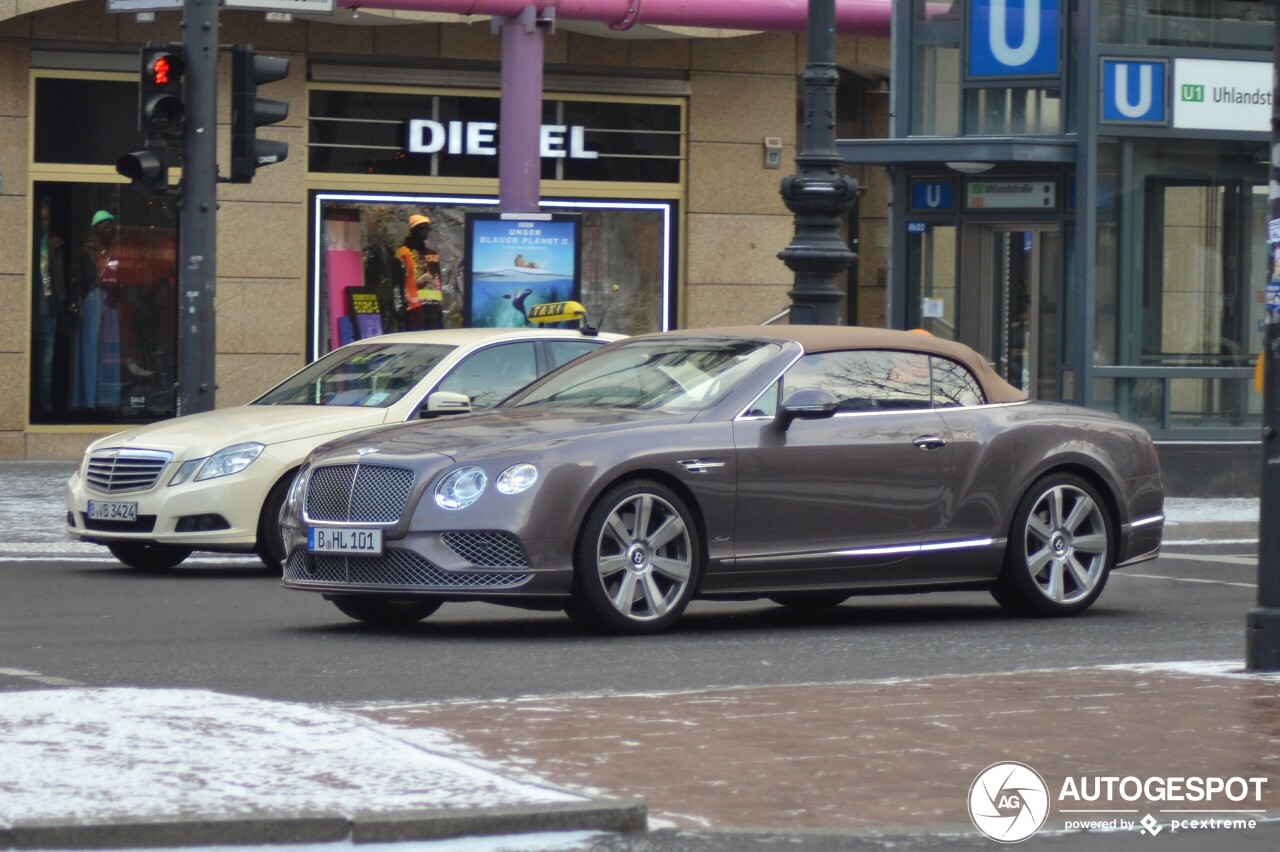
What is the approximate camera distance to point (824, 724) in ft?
23.4

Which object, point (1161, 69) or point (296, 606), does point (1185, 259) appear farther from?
point (296, 606)

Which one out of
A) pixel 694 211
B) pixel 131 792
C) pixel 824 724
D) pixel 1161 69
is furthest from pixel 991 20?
pixel 131 792

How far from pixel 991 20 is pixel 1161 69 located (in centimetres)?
163

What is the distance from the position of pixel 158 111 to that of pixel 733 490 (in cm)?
671

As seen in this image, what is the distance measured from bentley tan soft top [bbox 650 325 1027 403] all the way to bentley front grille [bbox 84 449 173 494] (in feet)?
11.4

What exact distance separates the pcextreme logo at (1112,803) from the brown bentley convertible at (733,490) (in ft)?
11.7

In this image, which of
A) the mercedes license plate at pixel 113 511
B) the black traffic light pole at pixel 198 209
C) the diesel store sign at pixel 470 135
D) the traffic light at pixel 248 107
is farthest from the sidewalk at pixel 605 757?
the diesel store sign at pixel 470 135

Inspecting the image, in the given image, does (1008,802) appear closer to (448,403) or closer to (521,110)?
(448,403)

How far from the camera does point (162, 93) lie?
50.0 feet

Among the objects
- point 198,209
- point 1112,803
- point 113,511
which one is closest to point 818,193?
point 198,209

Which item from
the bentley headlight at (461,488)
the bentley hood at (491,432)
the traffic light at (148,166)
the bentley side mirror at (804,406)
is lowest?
the bentley headlight at (461,488)

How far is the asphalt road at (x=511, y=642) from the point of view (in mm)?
8414

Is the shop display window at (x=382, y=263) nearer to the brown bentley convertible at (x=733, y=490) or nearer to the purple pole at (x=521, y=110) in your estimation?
the purple pole at (x=521, y=110)

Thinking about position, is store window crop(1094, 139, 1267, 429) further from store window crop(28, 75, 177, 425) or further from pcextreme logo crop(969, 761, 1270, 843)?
pcextreme logo crop(969, 761, 1270, 843)
